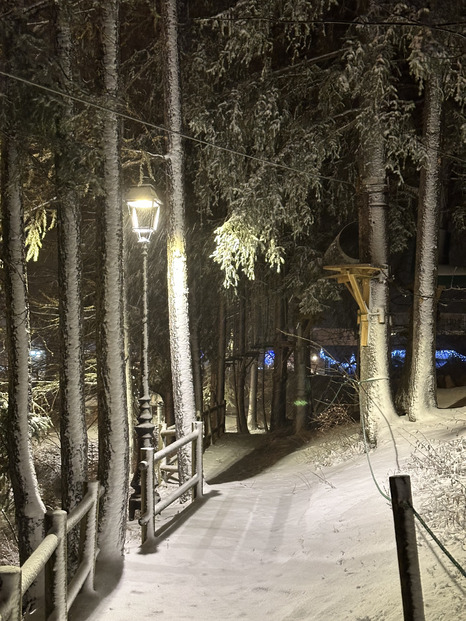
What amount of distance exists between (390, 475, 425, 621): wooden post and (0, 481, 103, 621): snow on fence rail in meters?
2.13

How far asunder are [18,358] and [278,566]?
14.2ft

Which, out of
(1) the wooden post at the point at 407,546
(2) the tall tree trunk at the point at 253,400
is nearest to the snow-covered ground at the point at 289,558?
(1) the wooden post at the point at 407,546

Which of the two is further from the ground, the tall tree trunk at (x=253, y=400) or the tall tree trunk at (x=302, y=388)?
the tall tree trunk at (x=302, y=388)

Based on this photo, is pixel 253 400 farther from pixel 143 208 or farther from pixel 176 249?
pixel 143 208

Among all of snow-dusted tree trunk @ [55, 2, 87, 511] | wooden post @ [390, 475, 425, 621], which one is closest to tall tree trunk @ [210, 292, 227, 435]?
snow-dusted tree trunk @ [55, 2, 87, 511]

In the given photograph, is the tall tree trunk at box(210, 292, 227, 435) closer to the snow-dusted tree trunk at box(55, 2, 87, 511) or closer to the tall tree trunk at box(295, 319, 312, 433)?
the tall tree trunk at box(295, 319, 312, 433)

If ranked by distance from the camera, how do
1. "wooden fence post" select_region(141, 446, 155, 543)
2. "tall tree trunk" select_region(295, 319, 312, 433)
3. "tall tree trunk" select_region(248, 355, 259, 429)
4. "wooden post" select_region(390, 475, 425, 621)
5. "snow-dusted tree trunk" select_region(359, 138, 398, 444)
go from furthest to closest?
"tall tree trunk" select_region(248, 355, 259, 429) → "tall tree trunk" select_region(295, 319, 312, 433) → "snow-dusted tree trunk" select_region(359, 138, 398, 444) → "wooden fence post" select_region(141, 446, 155, 543) → "wooden post" select_region(390, 475, 425, 621)

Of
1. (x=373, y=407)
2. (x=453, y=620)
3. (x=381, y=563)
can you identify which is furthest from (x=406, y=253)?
(x=453, y=620)

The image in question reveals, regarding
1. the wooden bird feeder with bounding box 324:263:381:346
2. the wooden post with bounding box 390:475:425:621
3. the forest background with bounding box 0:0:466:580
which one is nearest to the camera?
the wooden post with bounding box 390:475:425:621

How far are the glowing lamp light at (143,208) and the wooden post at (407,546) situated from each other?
734 cm

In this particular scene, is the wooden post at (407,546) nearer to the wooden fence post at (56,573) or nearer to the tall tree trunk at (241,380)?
the wooden fence post at (56,573)

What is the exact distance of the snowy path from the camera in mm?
5375

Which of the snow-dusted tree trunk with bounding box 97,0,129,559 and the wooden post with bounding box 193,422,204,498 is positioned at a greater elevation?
the snow-dusted tree trunk with bounding box 97,0,129,559

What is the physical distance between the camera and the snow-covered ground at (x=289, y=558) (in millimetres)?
5383
